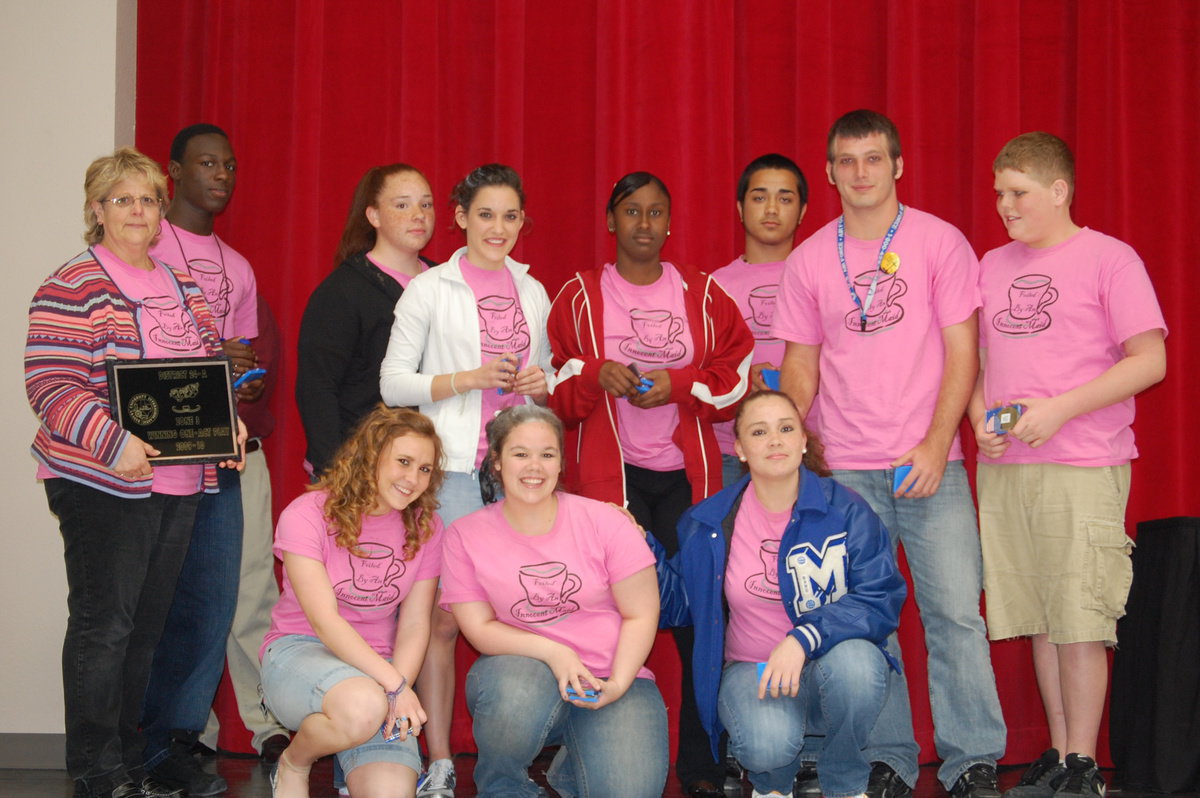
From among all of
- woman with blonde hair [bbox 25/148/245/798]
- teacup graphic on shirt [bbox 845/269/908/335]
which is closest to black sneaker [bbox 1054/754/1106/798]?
teacup graphic on shirt [bbox 845/269/908/335]

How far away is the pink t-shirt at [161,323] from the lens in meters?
3.05

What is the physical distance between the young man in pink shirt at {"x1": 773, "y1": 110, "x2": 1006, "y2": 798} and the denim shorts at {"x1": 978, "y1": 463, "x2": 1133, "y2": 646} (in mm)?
155

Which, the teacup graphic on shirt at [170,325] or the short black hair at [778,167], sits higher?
the short black hair at [778,167]

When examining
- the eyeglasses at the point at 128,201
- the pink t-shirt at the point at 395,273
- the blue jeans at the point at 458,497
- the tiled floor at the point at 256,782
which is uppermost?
the eyeglasses at the point at 128,201

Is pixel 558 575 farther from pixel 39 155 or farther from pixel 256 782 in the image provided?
pixel 39 155

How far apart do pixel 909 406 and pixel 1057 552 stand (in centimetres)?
61

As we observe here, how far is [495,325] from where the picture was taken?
130 inches

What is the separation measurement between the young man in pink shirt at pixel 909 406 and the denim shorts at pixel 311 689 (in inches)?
53.2

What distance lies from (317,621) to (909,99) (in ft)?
9.63

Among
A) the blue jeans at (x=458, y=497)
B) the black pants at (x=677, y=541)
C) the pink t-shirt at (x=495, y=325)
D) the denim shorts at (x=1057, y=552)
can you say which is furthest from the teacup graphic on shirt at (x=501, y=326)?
the denim shorts at (x=1057, y=552)

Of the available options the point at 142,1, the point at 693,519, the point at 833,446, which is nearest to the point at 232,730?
the point at 693,519

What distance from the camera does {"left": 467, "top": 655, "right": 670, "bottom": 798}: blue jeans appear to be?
279 cm

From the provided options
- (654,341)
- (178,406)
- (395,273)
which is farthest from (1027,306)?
(178,406)

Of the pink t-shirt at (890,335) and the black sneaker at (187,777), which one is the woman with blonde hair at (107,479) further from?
the pink t-shirt at (890,335)
